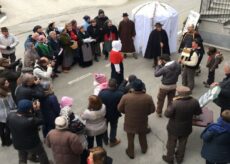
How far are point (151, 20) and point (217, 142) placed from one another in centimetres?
649

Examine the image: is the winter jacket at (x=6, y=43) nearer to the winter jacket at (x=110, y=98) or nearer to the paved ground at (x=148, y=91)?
the paved ground at (x=148, y=91)

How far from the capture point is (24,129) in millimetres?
5988

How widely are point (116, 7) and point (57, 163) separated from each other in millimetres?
15018

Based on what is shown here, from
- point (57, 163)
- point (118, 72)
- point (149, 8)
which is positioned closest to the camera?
point (57, 163)

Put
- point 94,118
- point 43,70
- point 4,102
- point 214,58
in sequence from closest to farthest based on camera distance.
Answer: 1. point 94,118
2. point 4,102
3. point 43,70
4. point 214,58

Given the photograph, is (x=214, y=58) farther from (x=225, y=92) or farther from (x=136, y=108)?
(x=136, y=108)

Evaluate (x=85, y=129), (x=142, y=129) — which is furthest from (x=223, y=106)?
(x=85, y=129)

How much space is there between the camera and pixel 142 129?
22.4 feet

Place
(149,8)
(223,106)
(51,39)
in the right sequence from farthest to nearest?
1. (149,8)
2. (51,39)
3. (223,106)

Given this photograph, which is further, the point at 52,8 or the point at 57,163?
the point at 52,8

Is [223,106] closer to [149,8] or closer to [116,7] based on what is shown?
[149,8]

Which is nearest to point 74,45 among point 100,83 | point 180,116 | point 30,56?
point 30,56

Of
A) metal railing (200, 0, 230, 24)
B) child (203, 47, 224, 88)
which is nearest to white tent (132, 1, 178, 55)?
metal railing (200, 0, 230, 24)

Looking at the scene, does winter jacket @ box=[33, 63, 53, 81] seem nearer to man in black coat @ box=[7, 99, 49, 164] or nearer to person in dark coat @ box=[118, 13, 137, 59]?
man in black coat @ box=[7, 99, 49, 164]
